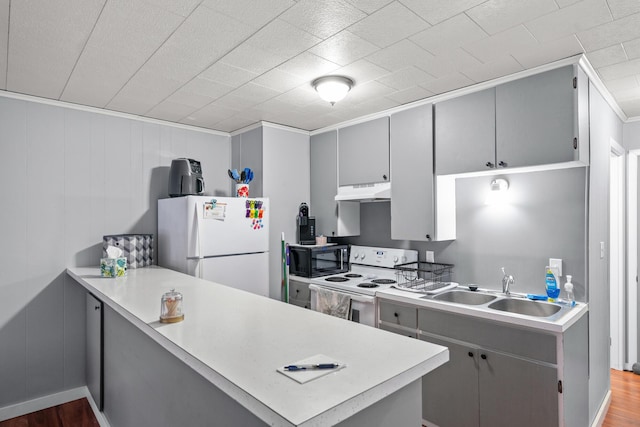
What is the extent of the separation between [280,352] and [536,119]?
6.80ft

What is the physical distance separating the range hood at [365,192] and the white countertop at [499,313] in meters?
0.87

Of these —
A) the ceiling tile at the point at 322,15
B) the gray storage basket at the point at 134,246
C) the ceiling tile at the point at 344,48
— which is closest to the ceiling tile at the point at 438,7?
the ceiling tile at the point at 322,15

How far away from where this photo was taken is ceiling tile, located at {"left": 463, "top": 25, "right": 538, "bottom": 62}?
1837 millimetres

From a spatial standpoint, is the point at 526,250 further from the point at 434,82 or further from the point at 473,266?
the point at 434,82

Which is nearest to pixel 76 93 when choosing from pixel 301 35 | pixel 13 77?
pixel 13 77

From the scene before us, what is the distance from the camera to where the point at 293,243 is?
3666mm

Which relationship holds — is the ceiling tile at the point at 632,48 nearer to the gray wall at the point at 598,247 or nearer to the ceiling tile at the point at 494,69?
the gray wall at the point at 598,247

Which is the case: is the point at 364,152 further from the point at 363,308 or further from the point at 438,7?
the point at 438,7

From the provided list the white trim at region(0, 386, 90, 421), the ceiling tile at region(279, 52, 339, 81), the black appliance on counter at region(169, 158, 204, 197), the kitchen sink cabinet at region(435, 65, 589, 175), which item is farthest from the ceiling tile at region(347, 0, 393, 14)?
the white trim at region(0, 386, 90, 421)

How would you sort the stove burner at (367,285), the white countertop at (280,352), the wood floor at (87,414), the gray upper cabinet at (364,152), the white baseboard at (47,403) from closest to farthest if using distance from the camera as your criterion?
the white countertop at (280,352)
the wood floor at (87,414)
the white baseboard at (47,403)
the stove burner at (367,285)
the gray upper cabinet at (364,152)

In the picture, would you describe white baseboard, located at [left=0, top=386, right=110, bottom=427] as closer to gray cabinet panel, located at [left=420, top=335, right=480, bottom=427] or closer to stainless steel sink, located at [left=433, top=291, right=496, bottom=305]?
gray cabinet panel, located at [left=420, top=335, right=480, bottom=427]

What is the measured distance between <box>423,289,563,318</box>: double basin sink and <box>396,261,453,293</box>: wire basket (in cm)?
13

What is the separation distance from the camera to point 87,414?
271 centimetres

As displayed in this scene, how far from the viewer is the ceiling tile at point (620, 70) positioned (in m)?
2.13
